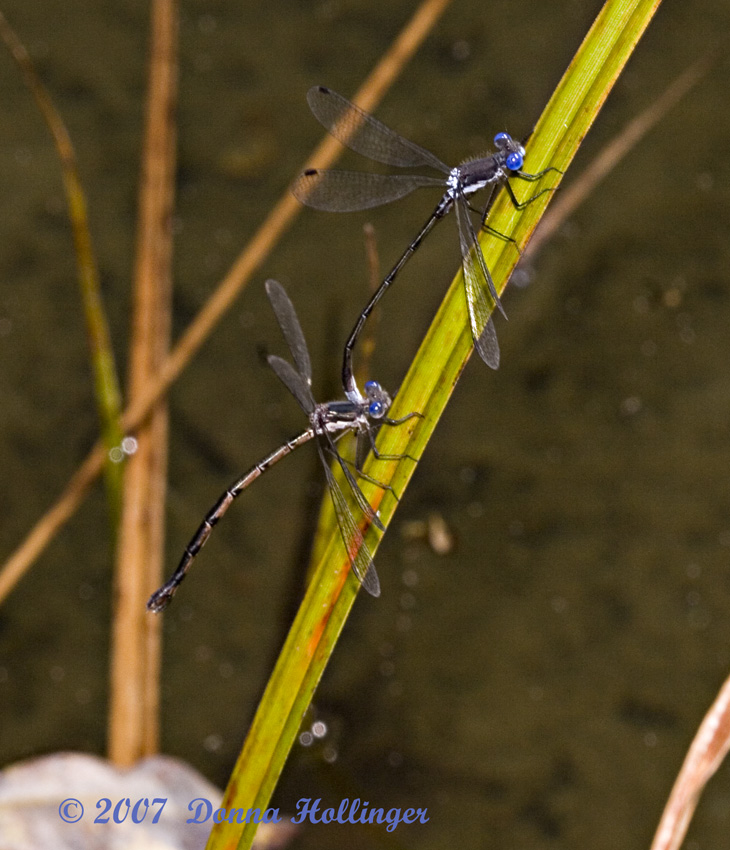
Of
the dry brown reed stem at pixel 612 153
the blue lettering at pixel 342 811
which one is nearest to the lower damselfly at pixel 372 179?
the dry brown reed stem at pixel 612 153

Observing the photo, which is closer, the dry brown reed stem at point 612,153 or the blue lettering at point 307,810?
the blue lettering at point 307,810

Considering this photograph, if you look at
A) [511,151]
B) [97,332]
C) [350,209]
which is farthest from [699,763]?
[97,332]

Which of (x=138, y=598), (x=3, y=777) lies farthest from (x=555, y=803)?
(x=3, y=777)

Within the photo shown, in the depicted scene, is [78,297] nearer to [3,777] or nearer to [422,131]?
[422,131]

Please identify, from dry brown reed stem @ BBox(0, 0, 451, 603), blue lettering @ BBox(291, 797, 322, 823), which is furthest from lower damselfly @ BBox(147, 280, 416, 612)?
blue lettering @ BBox(291, 797, 322, 823)

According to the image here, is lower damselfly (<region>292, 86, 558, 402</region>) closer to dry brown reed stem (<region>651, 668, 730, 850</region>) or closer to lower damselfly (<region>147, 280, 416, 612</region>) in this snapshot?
lower damselfly (<region>147, 280, 416, 612</region>)

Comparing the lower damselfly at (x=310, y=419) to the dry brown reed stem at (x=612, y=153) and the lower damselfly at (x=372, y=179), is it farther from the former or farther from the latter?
the dry brown reed stem at (x=612, y=153)
